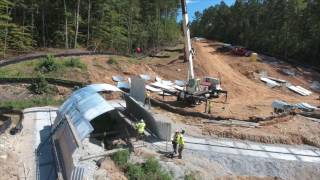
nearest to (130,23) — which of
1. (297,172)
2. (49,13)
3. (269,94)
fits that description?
(49,13)

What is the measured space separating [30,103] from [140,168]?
617 inches

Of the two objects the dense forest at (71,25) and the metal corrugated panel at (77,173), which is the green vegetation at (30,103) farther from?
the dense forest at (71,25)

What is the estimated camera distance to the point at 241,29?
95.3 m

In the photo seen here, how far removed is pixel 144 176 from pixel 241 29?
8131cm

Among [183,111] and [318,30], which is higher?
[318,30]

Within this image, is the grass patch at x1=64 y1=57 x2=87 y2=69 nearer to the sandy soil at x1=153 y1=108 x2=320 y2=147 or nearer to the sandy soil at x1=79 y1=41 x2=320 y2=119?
the sandy soil at x1=79 y1=41 x2=320 y2=119

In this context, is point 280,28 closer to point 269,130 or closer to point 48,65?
point 48,65

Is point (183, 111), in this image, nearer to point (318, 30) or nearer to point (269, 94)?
point (269, 94)

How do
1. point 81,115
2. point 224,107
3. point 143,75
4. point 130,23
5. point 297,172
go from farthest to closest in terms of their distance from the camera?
point 130,23
point 143,75
point 224,107
point 81,115
point 297,172

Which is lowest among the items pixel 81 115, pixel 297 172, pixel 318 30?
pixel 297 172

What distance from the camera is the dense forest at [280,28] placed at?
6224 cm

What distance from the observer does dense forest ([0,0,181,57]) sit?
51.0 m

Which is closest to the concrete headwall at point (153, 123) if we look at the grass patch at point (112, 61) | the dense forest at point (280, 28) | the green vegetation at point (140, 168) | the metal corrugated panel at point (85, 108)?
the metal corrugated panel at point (85, 108)

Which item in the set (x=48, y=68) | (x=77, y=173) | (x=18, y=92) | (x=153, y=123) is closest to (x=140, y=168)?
(x=77, y=173)
